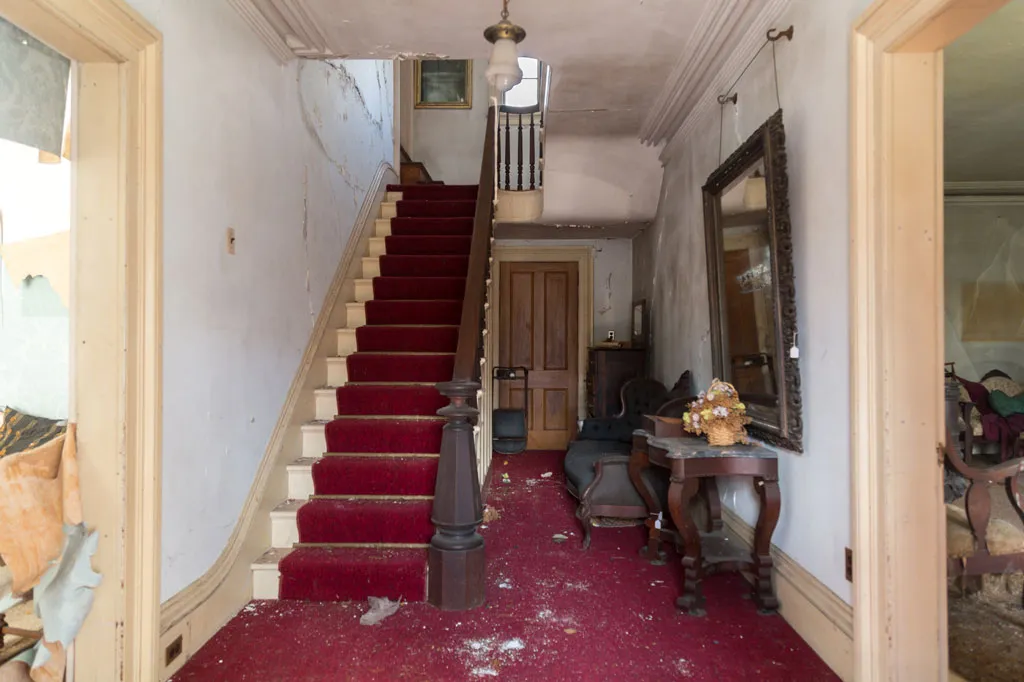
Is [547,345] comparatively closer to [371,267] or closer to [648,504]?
[371,267]

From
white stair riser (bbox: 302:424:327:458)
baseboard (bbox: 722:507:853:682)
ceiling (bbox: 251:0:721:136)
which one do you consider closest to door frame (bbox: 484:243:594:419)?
ceiling (bbox: 251:0:721:136)

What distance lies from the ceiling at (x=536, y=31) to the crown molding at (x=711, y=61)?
0.21 feet

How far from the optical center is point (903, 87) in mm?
1766

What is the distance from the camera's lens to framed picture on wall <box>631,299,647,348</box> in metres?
5.44

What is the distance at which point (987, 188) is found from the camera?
525 cm

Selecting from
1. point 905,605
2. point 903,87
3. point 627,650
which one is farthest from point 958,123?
point 627,650

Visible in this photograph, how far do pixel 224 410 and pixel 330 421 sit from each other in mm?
932

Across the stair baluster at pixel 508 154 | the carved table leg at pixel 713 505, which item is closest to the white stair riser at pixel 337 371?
the carved table leg at pixel 713 505

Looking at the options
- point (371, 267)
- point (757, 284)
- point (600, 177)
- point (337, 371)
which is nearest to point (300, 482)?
point (337, 371)

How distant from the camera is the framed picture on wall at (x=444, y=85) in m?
7.30

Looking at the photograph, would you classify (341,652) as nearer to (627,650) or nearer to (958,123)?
(627,650)

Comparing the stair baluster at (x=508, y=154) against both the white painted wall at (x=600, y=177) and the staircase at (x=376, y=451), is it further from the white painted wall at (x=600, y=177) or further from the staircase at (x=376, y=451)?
the staircase at (x=376, y=451)

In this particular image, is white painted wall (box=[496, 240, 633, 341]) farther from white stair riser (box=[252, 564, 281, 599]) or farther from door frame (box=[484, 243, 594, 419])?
white stair riser (box=[252, 564, 281, 599])

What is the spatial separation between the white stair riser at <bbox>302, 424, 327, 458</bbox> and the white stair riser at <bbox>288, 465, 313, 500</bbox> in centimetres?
22
